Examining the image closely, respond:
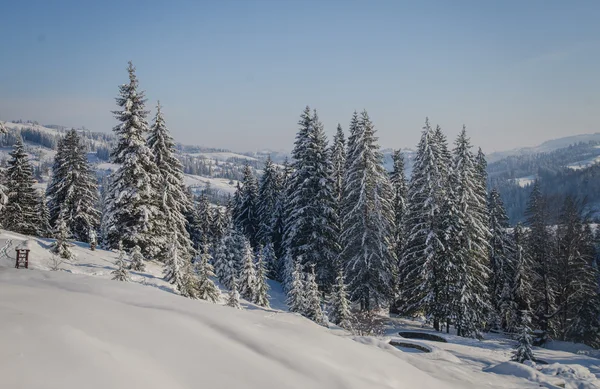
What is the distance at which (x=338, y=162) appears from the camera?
38906 millimetres

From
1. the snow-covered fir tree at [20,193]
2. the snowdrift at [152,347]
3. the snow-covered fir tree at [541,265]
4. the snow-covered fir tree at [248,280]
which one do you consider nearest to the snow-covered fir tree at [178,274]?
the snow-covered fir tree at [248,280]

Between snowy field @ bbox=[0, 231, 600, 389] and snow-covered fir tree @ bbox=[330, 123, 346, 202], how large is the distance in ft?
91.3

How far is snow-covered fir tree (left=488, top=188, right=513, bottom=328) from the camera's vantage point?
3758cm

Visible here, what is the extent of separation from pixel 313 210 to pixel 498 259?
67.3 feet

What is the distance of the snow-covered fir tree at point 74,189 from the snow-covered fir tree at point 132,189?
11.8 m

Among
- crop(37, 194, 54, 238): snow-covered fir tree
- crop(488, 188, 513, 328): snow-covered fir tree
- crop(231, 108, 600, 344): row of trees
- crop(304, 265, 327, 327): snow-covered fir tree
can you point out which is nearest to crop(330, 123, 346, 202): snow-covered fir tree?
crop(231, 108, 600, 344): row of trees

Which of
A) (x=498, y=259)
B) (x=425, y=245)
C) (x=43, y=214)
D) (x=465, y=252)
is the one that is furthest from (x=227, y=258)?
(x=498, y=259)

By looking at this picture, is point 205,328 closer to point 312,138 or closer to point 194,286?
point 194,286

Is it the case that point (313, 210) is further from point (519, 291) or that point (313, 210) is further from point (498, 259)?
point (519, 291)

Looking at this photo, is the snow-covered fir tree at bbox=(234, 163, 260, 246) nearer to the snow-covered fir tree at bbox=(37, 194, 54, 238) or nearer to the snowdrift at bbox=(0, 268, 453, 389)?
the snow-covered fir tree at bbox=(37, 194, 54, 238)

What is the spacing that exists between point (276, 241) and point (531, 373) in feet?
111

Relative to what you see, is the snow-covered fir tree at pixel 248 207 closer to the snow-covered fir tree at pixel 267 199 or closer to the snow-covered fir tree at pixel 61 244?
the snow-covered fir tree at pixel 267 199

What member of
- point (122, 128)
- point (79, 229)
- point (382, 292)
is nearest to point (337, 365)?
point (122, 128)

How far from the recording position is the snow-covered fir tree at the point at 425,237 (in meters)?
28.5
